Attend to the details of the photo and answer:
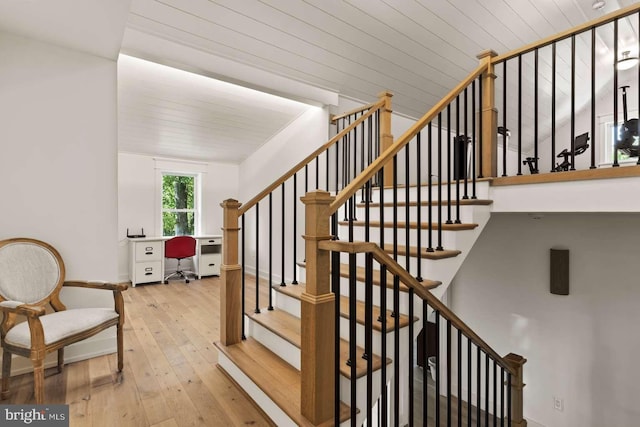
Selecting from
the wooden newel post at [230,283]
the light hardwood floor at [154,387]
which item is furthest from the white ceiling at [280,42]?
the light hardwood floor at [154,387]

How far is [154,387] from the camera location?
212cm

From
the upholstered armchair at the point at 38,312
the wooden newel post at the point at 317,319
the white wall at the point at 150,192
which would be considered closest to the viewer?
the wooden newel post at the point at 317,319

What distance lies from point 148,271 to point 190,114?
2.56m

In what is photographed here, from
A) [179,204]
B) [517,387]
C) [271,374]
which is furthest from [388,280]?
[179,204]

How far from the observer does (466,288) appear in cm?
433

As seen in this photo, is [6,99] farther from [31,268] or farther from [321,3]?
[321,3]

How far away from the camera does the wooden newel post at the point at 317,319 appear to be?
152 cm

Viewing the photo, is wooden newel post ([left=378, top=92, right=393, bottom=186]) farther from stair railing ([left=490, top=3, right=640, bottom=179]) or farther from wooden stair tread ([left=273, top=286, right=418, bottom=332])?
wooden stair tread ([left=273, top=286, right=418, bottom=332])

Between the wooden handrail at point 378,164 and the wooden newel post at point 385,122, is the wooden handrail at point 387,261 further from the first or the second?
the wooden newel post at point 385,122

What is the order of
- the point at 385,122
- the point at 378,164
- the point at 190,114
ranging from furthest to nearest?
1. the point at 190,114
2. the point at 385,122
3. the point at 378,164

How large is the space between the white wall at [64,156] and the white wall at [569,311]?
4.13 meters

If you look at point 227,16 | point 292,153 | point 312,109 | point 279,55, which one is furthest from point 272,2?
point 292,153

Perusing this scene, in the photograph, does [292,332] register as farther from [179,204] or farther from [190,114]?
[179,204]

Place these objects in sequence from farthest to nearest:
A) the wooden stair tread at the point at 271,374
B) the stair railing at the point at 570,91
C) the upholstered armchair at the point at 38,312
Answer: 1. the stair railing at the point at 570,91
2. the upholstered armchair at the point at 38,312
3. the wooden stair tread at the point at 271,374
